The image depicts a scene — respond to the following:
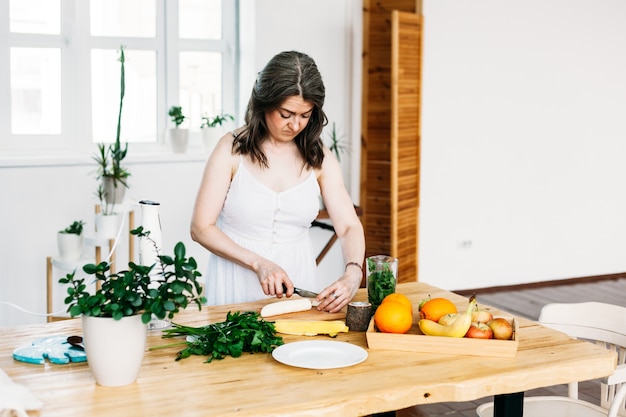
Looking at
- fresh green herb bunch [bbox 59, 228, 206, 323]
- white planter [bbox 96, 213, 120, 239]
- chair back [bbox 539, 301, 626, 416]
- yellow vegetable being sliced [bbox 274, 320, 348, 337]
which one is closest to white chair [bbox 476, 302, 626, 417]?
chair back [bbox 539, 301, 626, 416]

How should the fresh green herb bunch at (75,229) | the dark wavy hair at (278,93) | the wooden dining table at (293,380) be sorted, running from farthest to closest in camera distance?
the fresh green herb bunch at (75,229) < the dark wavy hair at (278,93) < the wooden dining table at (293,380)

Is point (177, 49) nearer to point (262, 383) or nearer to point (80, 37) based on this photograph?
point (80, 37)

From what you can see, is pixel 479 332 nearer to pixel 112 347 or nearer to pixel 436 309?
pixel 436 309

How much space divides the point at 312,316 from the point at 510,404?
0.67m

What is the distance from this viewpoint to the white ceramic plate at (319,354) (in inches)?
84.4

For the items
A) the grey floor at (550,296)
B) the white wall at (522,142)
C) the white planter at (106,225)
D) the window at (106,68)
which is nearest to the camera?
the white planter at (106,225)

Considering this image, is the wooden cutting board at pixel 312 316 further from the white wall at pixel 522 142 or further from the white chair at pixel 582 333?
the white wall at pixel 522 142

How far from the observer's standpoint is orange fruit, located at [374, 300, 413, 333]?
7.61 ft

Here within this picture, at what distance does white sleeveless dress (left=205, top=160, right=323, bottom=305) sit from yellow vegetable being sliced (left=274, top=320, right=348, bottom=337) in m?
0.72

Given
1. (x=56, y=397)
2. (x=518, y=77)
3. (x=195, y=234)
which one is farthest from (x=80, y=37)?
(x=56, y=397)

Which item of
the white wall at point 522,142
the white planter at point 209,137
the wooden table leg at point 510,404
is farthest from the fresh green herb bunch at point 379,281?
the white wall at point 522,142

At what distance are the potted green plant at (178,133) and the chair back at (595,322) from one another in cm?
320

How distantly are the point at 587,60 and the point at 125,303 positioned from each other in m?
5.98

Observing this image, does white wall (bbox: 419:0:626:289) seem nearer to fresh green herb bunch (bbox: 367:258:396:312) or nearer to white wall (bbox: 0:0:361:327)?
white wall (bbox: 0:0:361:327)
